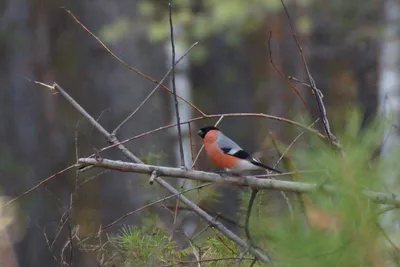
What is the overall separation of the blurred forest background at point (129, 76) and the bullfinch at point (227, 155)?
241cm

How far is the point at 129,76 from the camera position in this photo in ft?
18.9

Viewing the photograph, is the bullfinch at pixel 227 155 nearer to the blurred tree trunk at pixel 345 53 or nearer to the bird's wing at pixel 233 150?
the bird's wing at pixel 233 150

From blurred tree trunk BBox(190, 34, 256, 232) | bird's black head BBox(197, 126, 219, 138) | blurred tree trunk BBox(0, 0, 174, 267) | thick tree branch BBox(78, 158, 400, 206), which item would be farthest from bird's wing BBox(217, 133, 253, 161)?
blurred tree trunk BBox(190, 34, 256, 232)

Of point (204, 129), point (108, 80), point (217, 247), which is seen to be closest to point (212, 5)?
point (108, 80)

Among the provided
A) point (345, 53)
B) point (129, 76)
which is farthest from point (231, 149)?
point (345, 53)

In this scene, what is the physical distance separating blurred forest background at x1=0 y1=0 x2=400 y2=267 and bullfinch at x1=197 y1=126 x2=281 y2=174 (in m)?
2.41

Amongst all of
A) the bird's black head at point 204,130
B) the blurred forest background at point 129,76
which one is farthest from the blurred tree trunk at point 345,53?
the bird's black head at point 204,130

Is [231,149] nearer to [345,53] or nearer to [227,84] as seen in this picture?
[345,53]

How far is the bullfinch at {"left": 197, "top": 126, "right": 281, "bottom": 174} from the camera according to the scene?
7.05 ft

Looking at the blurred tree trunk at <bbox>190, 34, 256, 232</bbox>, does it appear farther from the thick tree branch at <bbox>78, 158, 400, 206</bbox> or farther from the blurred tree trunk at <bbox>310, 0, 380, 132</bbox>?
the thick tree branch at <bbox>78, 158, 400, 206</bbox>

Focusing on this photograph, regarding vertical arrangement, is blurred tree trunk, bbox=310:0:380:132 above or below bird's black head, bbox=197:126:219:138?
below

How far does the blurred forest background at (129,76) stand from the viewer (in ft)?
18.9

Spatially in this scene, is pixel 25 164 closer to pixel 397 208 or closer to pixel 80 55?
pixel 80 55

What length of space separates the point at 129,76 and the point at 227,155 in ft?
11.6
